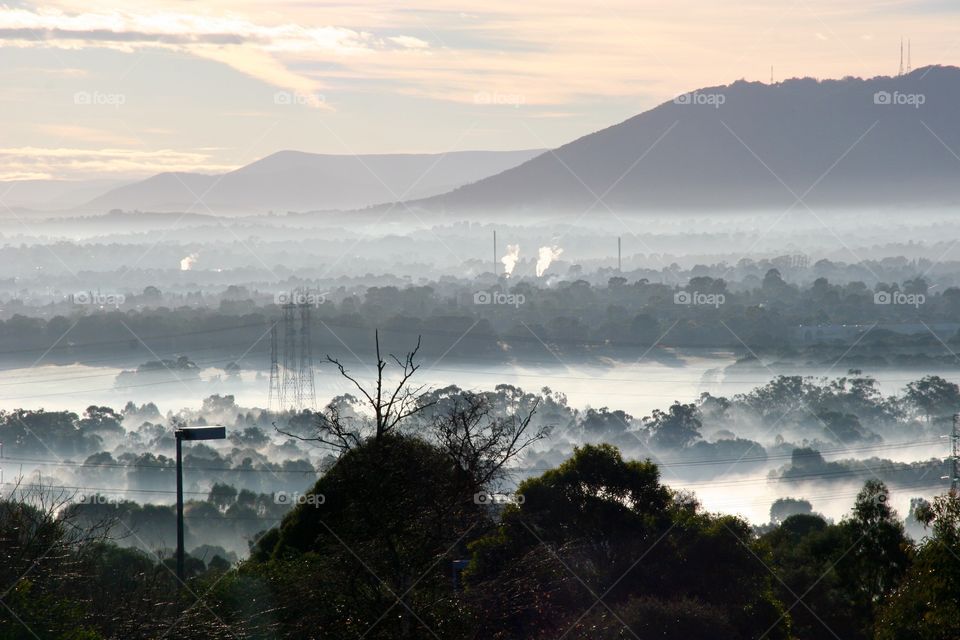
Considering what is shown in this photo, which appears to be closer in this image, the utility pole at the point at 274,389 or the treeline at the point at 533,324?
the utility pole at the point at 274,389

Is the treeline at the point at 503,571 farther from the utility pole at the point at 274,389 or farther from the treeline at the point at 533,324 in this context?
the treeline at the point at 533,324

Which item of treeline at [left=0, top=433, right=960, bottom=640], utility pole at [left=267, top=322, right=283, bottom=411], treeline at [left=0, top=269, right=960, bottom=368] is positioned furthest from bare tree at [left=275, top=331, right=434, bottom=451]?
treeline at [left=0, top=269, right=960, bottom=368]

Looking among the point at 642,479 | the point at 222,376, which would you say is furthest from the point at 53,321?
the point at 642,479

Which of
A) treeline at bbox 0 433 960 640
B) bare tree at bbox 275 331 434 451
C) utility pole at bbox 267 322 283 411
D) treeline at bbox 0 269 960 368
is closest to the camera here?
bare tree at bbox 275 331 434 451

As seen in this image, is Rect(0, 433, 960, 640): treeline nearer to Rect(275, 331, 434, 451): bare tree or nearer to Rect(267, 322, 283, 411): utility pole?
Rect(275, 331, 434, 451): bare tree

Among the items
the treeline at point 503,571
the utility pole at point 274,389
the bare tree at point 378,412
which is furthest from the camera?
the utility pole at point 274,389

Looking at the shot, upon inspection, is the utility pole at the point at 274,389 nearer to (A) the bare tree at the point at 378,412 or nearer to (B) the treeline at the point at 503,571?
(B) the treeline at the point at 503,571

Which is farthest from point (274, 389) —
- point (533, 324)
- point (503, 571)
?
point (503, 571)

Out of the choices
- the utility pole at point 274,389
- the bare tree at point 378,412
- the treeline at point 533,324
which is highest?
the bare tree at point 378,412

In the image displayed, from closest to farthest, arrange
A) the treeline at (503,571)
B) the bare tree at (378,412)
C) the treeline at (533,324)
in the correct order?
the bare tree at (378,412) → the treeline at (503,571) → the treeline at (533,324)

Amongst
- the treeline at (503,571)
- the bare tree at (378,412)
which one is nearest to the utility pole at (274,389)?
the treeline at (503,571)

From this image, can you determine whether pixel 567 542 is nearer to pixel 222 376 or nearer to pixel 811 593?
pixel 811 593

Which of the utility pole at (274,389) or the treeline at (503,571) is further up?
the treeline at (503,571)

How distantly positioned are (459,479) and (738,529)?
14.4 ft
